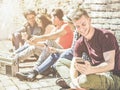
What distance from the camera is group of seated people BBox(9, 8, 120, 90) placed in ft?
11.5

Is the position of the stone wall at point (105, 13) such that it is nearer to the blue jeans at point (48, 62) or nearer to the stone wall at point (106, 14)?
the stone wall at point (106, 14)

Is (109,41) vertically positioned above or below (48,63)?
above

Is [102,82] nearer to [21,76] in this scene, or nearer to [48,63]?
[48,63]

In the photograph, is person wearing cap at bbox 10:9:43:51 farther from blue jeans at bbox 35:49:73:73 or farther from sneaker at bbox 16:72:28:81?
sneaker at bbox 16:72:28:81

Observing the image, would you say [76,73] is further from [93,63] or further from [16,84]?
[16,84]

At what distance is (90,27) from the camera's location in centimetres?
366

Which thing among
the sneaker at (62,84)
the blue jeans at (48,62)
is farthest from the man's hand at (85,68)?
the blue jeans at (48,62)

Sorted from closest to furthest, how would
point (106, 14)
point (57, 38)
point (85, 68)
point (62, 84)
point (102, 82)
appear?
point (102, 82)
point (85, 68)
point (106, 14)
point (62, 84)
point (57, 38)

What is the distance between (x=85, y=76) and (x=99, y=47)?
14.9 inches

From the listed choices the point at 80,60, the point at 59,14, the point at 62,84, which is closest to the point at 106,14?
the point at 80,60

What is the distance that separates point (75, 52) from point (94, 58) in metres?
0.25

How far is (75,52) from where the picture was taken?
12.5 feet

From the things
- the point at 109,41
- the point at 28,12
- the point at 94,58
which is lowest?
the point at 94,58

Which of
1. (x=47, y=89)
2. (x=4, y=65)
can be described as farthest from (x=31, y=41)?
(x=47, y=89)
